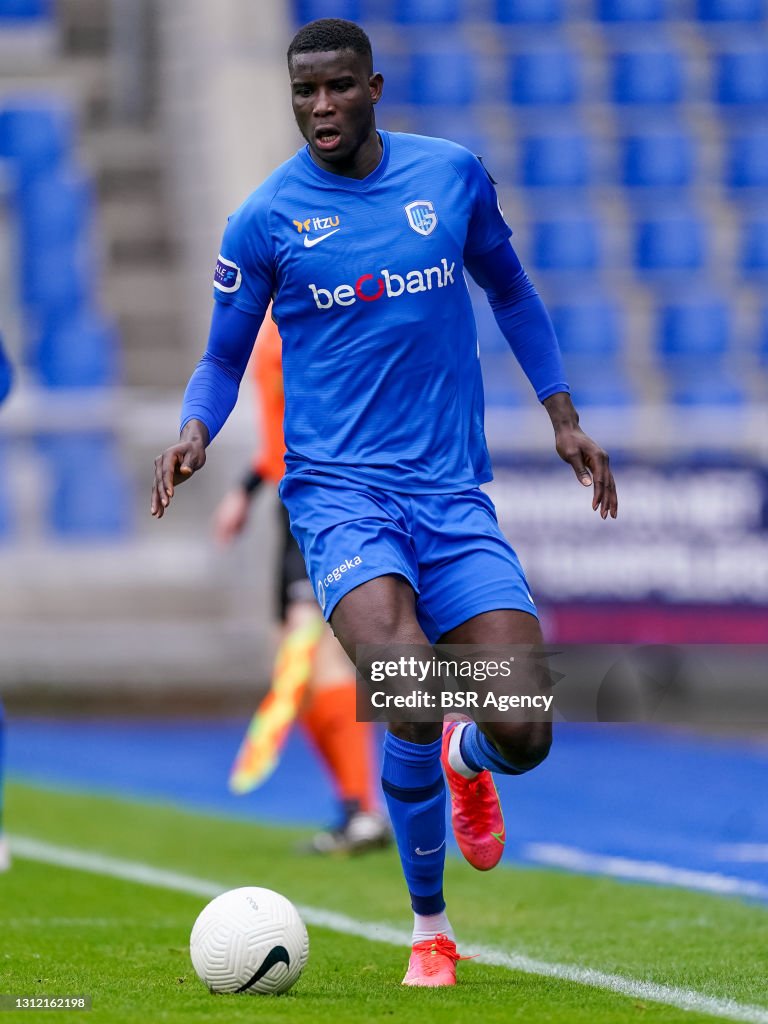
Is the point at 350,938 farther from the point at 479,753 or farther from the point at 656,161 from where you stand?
the point at 656,161

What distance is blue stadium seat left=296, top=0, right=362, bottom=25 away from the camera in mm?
17891

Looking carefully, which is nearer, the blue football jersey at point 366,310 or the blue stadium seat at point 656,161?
the blue football jersey at point 366,310

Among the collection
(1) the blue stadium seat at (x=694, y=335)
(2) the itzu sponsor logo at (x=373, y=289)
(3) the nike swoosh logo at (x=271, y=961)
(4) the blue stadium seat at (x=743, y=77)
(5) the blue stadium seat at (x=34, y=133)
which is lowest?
(3) the nike swoosh logo at (x=271, y=961)

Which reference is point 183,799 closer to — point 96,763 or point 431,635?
point 96,763

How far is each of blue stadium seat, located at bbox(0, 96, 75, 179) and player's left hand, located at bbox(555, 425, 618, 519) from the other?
40.1ft

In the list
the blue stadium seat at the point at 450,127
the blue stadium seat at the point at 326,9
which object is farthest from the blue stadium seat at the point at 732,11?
the blue stadium seat at the point at 326,9

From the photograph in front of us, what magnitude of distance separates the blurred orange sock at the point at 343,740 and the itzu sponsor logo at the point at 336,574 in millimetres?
3480

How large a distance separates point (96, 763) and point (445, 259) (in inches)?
310

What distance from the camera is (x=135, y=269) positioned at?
1817 cm

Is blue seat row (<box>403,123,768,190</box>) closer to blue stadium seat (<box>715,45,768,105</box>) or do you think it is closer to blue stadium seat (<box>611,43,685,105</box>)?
blue stadium seat (<box>611,43,685,105</box>)

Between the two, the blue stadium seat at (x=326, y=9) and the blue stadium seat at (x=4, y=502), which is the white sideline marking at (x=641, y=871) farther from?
the blue stadium seat at (x=326, y=9)

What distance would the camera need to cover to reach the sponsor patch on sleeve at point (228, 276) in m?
4.95

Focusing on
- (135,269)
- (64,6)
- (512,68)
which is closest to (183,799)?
(135,269)

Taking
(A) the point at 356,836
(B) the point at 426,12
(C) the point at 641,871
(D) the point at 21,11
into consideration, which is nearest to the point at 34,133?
(D) the point at 21,11
